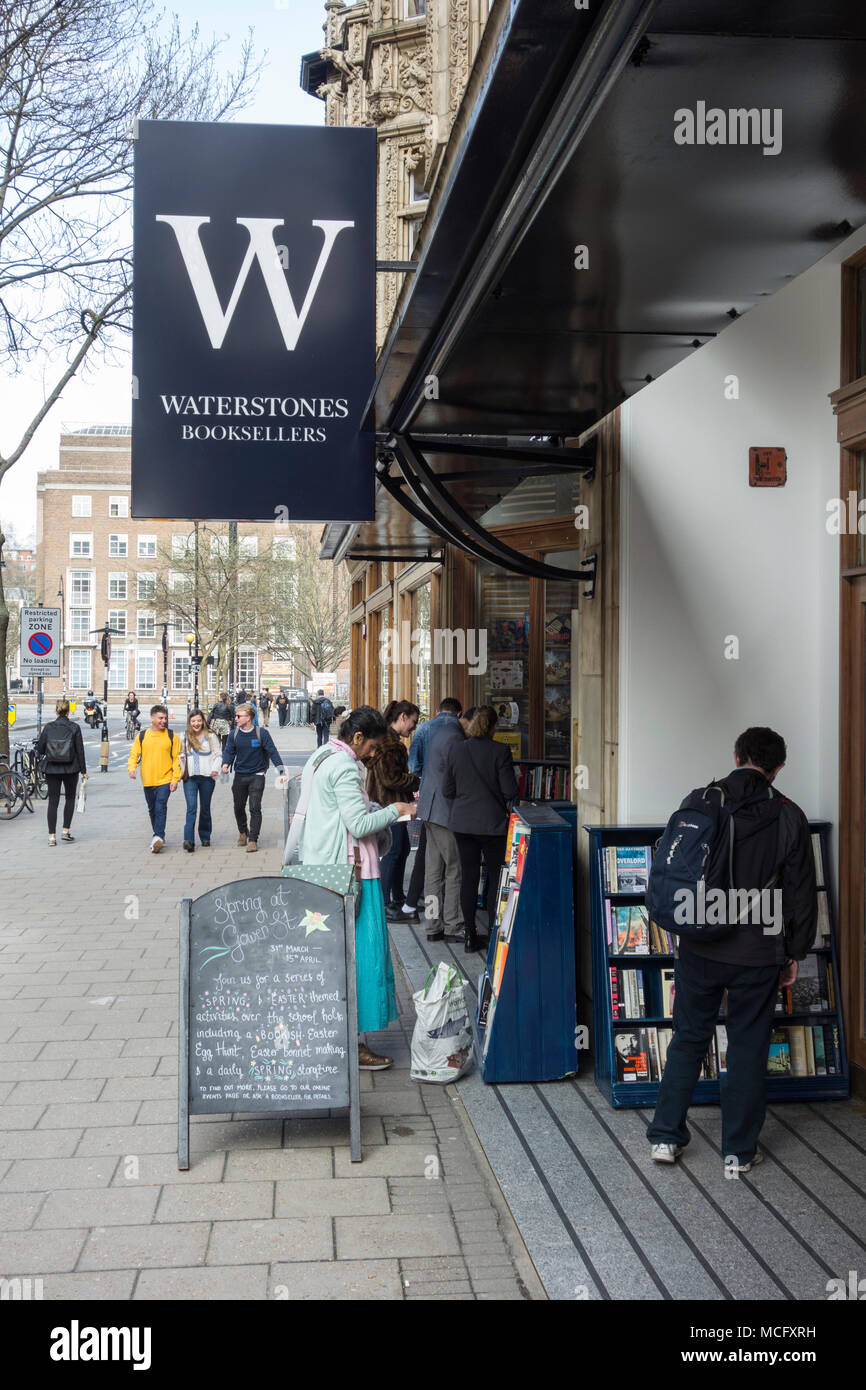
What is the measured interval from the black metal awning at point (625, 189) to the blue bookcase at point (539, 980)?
233 cm

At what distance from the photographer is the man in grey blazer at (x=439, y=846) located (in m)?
9.07

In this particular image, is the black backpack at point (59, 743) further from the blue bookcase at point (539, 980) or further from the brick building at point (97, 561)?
the brick building at point (97, 561)

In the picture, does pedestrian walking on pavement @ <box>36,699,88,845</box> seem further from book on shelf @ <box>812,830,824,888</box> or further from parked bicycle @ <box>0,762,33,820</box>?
book on shelf @ <box>812,830,824,888</box>

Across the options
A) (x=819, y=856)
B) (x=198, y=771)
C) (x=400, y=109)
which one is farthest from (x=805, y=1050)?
(x=400, y=109)

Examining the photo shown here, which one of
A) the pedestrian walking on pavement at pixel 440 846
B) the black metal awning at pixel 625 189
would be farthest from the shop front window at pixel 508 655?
the black metal awning at pixel 625 189

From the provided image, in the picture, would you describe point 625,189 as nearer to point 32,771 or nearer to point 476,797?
point 476,797

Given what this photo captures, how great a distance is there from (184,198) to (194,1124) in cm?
470

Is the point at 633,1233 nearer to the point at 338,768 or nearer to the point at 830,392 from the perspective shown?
the point at 338,768

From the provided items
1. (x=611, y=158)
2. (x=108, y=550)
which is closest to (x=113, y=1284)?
(x=611, y=158)

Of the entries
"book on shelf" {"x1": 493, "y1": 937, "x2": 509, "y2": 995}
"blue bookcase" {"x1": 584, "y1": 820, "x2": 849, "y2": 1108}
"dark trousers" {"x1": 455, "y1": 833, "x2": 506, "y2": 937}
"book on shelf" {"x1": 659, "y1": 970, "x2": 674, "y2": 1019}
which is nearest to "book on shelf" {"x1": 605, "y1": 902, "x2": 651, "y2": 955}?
"blue bookcase" {"x1": 584, "y1": 820, "x2": 849, "y2": 1108}

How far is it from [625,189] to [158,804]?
1205 cm

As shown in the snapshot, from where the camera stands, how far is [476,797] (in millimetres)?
8727

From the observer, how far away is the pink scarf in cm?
592

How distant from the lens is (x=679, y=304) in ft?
14.8
